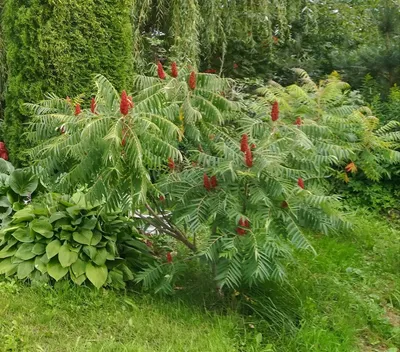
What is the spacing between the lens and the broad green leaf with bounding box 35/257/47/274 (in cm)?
333

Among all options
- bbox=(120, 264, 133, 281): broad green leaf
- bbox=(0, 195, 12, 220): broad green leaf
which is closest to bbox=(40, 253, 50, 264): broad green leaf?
bbox=(120, 264, 133, 281): broad green leaf

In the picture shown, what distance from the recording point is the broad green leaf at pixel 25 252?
134 inches

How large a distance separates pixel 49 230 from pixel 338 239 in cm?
281

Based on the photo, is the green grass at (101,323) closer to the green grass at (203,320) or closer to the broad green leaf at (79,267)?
the green grass at (203,320)

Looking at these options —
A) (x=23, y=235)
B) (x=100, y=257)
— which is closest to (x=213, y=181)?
(x=100, y=257)

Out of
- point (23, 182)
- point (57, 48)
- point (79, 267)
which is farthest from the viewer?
point (57, 48)

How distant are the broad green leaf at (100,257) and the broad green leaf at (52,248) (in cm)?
26

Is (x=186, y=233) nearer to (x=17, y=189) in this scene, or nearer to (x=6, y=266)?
(x=6, y=266)

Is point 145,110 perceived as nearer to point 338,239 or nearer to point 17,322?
point 17,322

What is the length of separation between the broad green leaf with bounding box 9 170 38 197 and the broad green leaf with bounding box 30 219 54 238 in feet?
2.16

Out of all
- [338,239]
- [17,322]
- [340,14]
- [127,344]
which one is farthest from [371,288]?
[340,14]

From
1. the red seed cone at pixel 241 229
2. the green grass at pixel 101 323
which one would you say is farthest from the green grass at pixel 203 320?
the red seed cone at pixel 241 229

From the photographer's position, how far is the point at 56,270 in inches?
130

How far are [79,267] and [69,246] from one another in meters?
0.16
